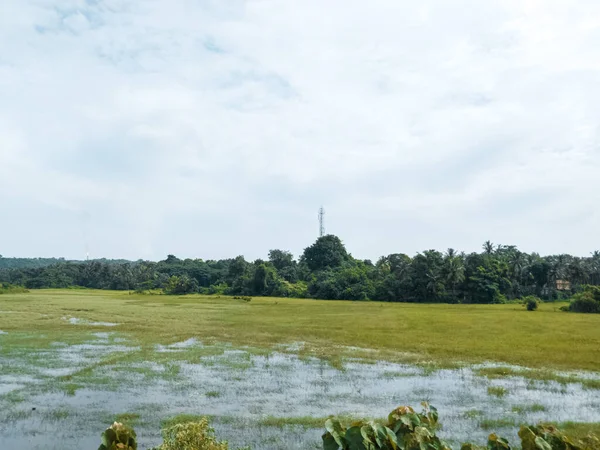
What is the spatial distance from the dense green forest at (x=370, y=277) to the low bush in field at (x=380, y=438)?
202ft

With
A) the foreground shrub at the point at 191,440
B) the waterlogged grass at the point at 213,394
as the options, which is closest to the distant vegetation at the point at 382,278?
the waterlogged grass at the point at 213,394

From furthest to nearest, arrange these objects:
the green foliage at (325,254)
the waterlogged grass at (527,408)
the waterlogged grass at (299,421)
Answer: the green foliage at (325,254) < the waterlogged grass at (527,408) < the waterlogged grass at (299,421)

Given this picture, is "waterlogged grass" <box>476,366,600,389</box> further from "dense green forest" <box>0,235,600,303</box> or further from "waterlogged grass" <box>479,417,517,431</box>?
"dense green forest" <box>0,235,600,303</box>

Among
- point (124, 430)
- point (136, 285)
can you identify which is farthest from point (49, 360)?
point (136, 285)

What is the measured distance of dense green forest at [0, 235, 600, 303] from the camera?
65.7m

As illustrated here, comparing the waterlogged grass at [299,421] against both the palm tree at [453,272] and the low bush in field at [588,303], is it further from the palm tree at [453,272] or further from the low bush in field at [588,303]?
the palm tree at [453,272]

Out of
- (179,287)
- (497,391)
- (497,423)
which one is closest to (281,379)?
(497,391)

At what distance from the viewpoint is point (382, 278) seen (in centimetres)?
7419

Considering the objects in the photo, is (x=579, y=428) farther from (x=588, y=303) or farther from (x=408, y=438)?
(x=588, y=303)

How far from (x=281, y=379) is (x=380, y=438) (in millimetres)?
11299

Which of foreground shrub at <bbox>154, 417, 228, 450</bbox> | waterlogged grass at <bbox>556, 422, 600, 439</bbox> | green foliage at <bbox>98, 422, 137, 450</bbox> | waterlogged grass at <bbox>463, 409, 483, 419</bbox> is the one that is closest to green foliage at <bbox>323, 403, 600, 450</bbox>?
foreground shrub at <bbox>154, 417, 228, 450</bbox>

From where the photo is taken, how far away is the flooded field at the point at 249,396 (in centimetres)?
1075

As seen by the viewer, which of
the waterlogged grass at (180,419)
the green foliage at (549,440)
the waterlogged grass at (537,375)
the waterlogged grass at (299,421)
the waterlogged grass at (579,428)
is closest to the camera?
the green foliage at (549,440)

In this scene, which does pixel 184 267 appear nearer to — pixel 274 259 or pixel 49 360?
pixel 274 259
